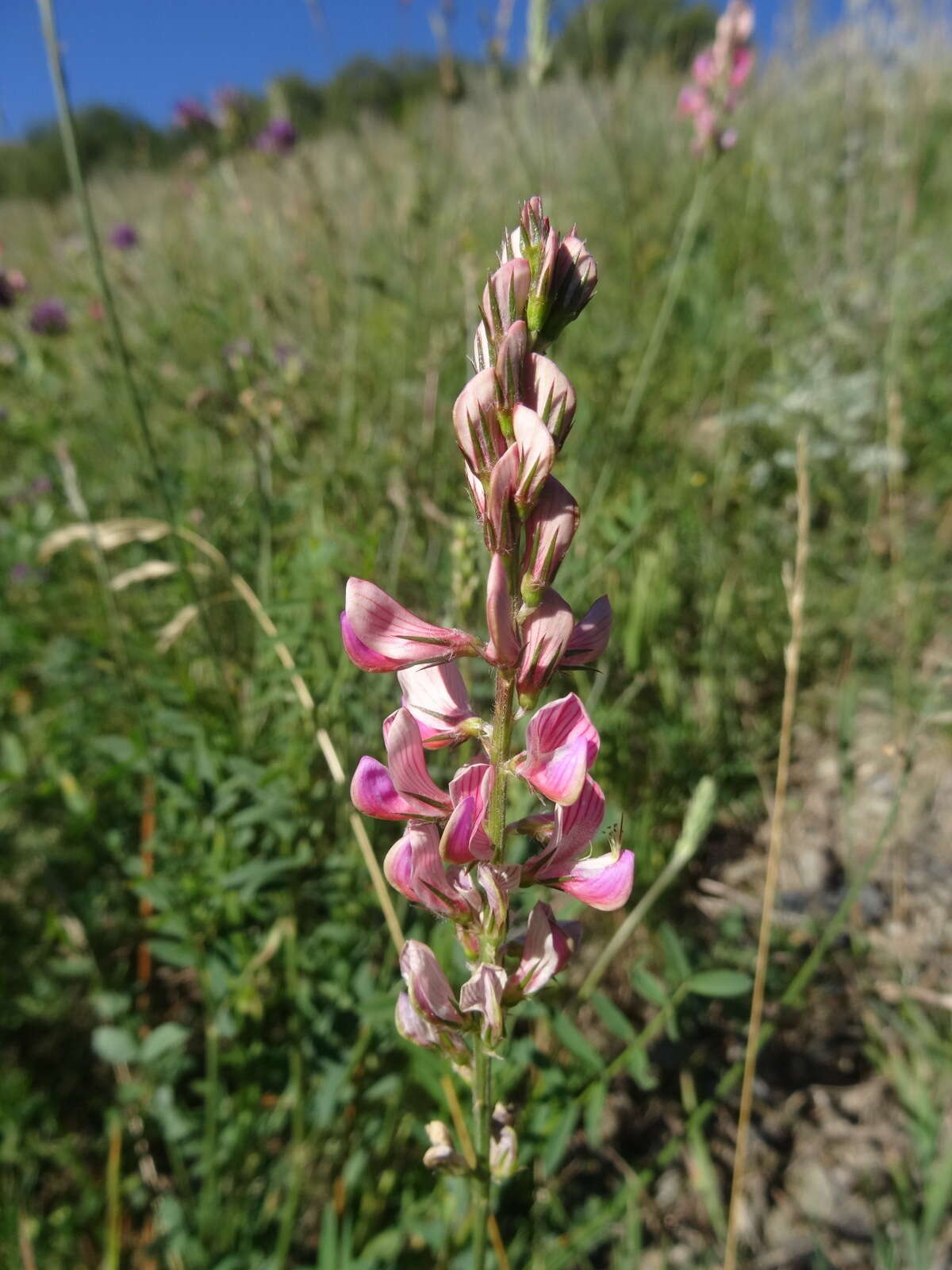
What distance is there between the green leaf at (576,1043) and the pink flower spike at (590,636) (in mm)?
831

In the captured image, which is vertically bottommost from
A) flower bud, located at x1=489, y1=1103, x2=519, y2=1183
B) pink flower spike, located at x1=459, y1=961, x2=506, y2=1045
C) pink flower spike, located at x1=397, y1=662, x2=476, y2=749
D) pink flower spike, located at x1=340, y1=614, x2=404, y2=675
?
flower bud, located at x1=489, y1=1103, x2=519, y2=1183

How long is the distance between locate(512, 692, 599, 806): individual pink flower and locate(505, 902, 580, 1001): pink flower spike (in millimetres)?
145

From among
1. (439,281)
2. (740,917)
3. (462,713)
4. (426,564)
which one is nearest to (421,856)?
(462,713)

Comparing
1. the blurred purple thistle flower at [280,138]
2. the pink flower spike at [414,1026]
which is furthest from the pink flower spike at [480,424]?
the blurred purple thistle flower at [280,138]

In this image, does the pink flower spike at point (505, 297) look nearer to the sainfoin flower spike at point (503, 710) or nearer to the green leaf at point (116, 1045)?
the sainfoin flower spike at point (503, 710)

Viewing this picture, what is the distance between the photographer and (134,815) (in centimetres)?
221

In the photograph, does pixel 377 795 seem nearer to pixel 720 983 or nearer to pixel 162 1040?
pixel 720 983

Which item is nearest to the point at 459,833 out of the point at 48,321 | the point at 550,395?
the point at 550,395

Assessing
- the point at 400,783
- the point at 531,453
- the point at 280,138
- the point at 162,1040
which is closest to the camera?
the point at 531,453

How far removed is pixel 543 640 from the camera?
849mm

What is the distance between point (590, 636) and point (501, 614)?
149 millimetres

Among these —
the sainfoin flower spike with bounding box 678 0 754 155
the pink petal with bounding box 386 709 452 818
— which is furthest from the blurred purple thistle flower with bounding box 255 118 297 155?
the pink petal with bounding box 386 709 452 818

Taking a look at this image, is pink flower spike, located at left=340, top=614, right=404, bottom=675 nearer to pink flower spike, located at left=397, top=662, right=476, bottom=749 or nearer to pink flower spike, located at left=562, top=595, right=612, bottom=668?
pink flower spike, located at left=397, top=662, right=476, bottom=749

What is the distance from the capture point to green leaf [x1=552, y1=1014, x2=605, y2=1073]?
1.44 metres
